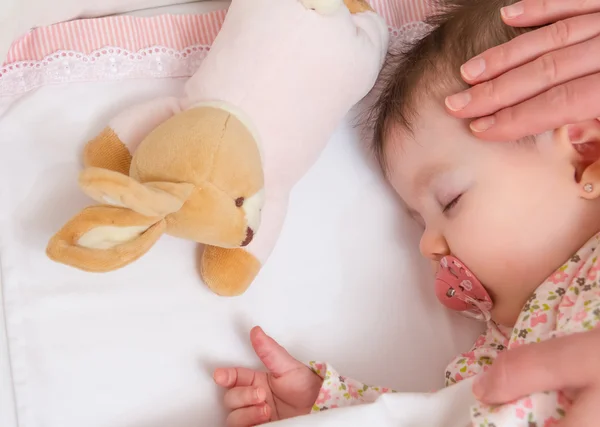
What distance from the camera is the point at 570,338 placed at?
2.18ft

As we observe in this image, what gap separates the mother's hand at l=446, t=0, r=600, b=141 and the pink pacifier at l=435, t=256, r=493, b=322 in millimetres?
175

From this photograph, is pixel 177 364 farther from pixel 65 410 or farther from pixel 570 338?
pixel 570 338

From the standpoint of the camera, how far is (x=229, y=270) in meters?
0.89

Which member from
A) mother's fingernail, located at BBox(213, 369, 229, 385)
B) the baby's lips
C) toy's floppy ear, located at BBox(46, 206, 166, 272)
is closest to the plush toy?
toy's floppy ear, located at BBox(46, 206, 166, 272)

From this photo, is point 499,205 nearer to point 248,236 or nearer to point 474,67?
point 474,67

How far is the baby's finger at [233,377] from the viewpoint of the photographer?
86cm

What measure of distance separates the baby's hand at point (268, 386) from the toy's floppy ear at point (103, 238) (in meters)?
0.21

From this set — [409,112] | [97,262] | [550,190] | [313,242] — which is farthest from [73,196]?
[550,190]

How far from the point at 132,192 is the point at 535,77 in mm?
491

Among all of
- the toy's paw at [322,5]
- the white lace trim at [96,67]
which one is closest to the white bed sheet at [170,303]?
the white lace trim at [96,67]

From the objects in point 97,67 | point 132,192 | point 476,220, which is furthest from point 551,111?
point 97,67

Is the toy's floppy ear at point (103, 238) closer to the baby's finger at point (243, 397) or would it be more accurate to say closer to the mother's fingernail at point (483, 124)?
the baby's finger at point (243, 397)

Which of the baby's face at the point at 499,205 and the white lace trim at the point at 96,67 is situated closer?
the baby's face at the point at 499,205

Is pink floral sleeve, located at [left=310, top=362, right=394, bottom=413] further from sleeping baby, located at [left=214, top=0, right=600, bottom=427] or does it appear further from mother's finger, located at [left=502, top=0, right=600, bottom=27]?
mother's finger, located at [left=502, top=0, right=600, bottom=27]
